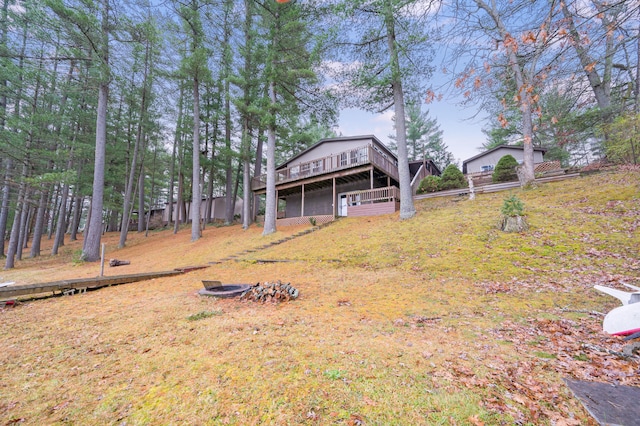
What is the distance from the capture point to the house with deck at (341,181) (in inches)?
586

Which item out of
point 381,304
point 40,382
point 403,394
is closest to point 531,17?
point 403,394

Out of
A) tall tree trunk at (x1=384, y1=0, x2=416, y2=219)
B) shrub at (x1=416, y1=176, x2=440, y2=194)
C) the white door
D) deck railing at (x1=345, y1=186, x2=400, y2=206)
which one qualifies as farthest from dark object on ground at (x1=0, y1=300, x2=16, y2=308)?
shrub at (x1=416, y1=176, x2=440, y2=194)

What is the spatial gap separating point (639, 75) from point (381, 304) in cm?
545

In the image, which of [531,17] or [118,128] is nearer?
[531,17]

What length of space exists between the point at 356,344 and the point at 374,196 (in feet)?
41.8

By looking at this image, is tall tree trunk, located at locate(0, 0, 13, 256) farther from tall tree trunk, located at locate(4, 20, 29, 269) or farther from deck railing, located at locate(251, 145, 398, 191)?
deck railing, located at locate(251, 145, 398, 191)

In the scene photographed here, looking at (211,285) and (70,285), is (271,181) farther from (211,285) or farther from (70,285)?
(70,285)

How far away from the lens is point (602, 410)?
171cm

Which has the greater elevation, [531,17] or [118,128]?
[118,128]

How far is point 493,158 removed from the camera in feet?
71.9

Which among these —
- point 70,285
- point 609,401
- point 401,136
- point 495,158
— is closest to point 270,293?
point 609,401

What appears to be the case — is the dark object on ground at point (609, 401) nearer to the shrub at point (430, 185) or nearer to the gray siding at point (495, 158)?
the shrub at point (430, 185)

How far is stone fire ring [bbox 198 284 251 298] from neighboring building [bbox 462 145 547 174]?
2413 centimetres

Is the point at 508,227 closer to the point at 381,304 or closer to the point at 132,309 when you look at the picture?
the point at 381,304
